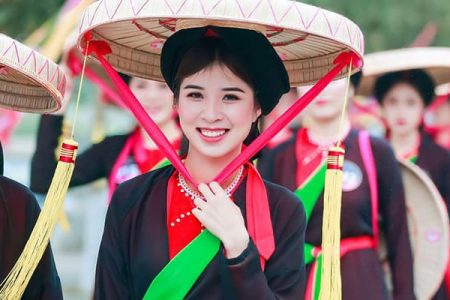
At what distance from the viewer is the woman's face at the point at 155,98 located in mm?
7191

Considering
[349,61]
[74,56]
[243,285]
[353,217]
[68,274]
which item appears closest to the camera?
[243,285]

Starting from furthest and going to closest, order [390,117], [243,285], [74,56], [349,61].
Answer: [390,117] < [74,56] < [349,61] < [243,285]

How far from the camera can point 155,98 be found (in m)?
7.20

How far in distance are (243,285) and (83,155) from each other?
Answer: 2.97 m

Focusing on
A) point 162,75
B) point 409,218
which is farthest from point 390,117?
point 162,75

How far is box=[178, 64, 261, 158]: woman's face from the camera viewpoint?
4.54 meters

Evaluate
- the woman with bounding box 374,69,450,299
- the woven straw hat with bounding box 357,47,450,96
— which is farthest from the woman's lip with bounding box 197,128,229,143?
→ the woman with bounding box 374,69,450,299

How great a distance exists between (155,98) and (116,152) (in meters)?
0.37

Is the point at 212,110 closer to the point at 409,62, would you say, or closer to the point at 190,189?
the point at 190,189

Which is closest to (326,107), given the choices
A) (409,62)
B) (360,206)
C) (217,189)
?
(360,206)

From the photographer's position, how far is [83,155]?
7145mm

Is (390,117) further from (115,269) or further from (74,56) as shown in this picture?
(115,269)

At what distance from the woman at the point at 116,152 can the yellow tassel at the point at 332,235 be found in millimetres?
2496

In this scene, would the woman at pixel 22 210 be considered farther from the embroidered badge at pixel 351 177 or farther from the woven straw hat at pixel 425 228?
the woven straw hat at pixel 425 228
